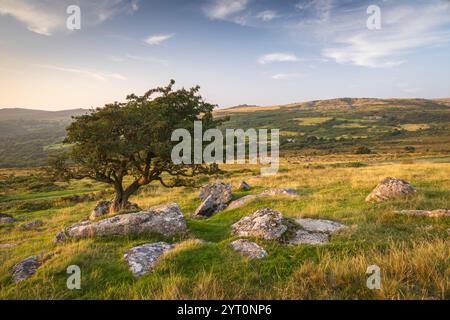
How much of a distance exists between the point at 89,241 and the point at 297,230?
7.42 m

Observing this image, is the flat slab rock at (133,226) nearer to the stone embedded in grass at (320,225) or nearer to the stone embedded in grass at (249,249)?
the stone embedded in grass at (249,249)

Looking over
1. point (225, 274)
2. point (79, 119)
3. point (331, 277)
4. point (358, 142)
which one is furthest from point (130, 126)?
point (358, 142)

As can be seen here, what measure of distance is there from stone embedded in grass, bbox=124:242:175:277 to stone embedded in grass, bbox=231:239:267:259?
2260 millimetres

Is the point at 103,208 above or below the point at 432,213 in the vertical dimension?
below

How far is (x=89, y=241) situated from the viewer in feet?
34.1

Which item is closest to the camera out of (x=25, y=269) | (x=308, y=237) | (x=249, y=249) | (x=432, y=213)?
(x=25, y=269)

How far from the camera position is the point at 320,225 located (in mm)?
11477

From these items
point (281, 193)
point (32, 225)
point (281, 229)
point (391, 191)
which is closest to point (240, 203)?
point (281, 193)

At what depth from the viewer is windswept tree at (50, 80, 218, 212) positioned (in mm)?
18812

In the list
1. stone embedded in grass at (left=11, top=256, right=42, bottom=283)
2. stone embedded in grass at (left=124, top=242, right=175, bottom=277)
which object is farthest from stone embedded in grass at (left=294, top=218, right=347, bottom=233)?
stone embedded in grass at (left=11, top=256, right=42, bottom=283)

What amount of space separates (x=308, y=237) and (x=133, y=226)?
6.50 meters

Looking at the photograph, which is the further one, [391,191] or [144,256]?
[391,191]

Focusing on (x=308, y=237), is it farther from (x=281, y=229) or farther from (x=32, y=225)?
(x=32, y=225)

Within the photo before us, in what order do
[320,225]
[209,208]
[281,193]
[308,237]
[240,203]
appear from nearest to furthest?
[308,237]
[320,225]
[240,203]
[209,208]
[281,193]
